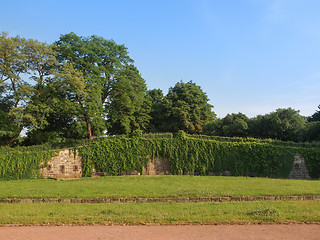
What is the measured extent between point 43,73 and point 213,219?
24.5 m

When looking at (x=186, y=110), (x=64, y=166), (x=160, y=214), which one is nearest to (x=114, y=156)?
(x=64, y=166)

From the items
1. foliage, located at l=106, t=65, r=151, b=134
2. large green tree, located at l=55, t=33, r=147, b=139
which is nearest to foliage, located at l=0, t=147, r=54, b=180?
large green tree, located at l=55, t=33, r=147, b=139

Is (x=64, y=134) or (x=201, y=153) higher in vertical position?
(x=64, y=134)

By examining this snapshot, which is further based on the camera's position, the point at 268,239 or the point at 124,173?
the point at 124,173

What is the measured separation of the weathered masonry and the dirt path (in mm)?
16089

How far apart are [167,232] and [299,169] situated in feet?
75.9

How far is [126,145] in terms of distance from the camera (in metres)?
25.1

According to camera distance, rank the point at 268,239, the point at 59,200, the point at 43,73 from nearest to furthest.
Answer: the point at 268,239, the point at 59,200, the point at 43,73

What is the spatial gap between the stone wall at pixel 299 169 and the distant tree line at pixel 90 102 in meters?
7.04

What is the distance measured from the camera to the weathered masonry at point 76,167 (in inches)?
906

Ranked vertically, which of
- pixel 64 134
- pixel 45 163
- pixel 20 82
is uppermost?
pixel 20 82

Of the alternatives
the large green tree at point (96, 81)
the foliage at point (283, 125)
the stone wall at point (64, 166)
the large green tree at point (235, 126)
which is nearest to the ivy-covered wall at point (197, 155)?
the stone wall at point (64, 166)

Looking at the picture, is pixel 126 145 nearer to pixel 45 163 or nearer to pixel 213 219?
pixel 45 163

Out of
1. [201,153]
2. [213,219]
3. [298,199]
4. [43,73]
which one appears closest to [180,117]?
[201,153]
